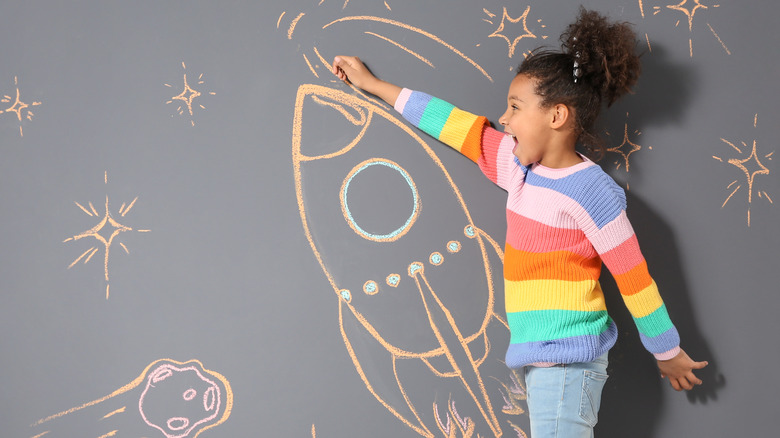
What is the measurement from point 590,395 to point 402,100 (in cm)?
68

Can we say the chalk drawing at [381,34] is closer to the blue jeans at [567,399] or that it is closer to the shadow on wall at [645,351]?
the shadow on wall at [645,351]

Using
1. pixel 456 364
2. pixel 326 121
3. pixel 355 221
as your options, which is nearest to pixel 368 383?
pixel 456 364

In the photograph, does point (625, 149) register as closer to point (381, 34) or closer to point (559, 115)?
point (559, 115)

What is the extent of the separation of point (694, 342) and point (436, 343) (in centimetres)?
56

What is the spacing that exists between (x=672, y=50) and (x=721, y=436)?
2.75 ft

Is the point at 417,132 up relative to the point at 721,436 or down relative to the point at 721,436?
up

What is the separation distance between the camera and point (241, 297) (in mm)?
1248

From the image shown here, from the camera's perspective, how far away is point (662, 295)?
1297 millimetres

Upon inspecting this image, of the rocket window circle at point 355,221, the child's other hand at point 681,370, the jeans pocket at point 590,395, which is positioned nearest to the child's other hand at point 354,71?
the rocket window circle at point 355,221

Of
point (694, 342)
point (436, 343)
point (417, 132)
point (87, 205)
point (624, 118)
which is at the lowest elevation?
point (694, 342)

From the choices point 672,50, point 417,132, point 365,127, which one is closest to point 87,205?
point 365,127

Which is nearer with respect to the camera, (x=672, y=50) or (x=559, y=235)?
(x=559, y=235)

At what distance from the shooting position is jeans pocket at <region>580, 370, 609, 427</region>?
1.11 m

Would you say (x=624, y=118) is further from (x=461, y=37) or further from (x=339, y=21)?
(x=339, y=21)
